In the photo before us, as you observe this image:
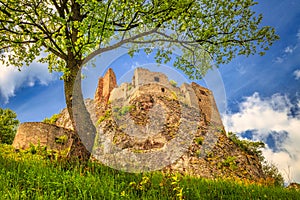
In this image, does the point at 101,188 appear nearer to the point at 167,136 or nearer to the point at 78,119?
the point at 78,119

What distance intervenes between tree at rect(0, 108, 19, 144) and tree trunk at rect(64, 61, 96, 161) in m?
26.0

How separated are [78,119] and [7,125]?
31.2 metres

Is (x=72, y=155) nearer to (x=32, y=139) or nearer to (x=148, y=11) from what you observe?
(x=148, y=11)

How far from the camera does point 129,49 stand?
42.6 ft

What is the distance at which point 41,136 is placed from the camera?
16031mm

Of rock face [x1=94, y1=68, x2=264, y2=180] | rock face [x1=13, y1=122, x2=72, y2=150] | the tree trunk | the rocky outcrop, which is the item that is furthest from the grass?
rock face [x1=94, y1=68, x2=264, y2=180]

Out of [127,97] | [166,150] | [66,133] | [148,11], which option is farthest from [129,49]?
[127,97]

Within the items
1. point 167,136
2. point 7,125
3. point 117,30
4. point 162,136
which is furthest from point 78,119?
point 7,125

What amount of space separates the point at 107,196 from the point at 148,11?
7.69m

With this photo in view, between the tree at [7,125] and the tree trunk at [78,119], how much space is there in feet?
85.5

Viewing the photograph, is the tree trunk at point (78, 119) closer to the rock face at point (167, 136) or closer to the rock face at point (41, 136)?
the rock face at point (41, 136)

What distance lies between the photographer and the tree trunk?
9.45 meters

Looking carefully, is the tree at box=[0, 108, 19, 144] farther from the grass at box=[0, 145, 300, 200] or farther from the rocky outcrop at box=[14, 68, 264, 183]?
the grass at box=[0, 145, 300, 200]

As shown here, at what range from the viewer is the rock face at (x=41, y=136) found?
1542 cm
